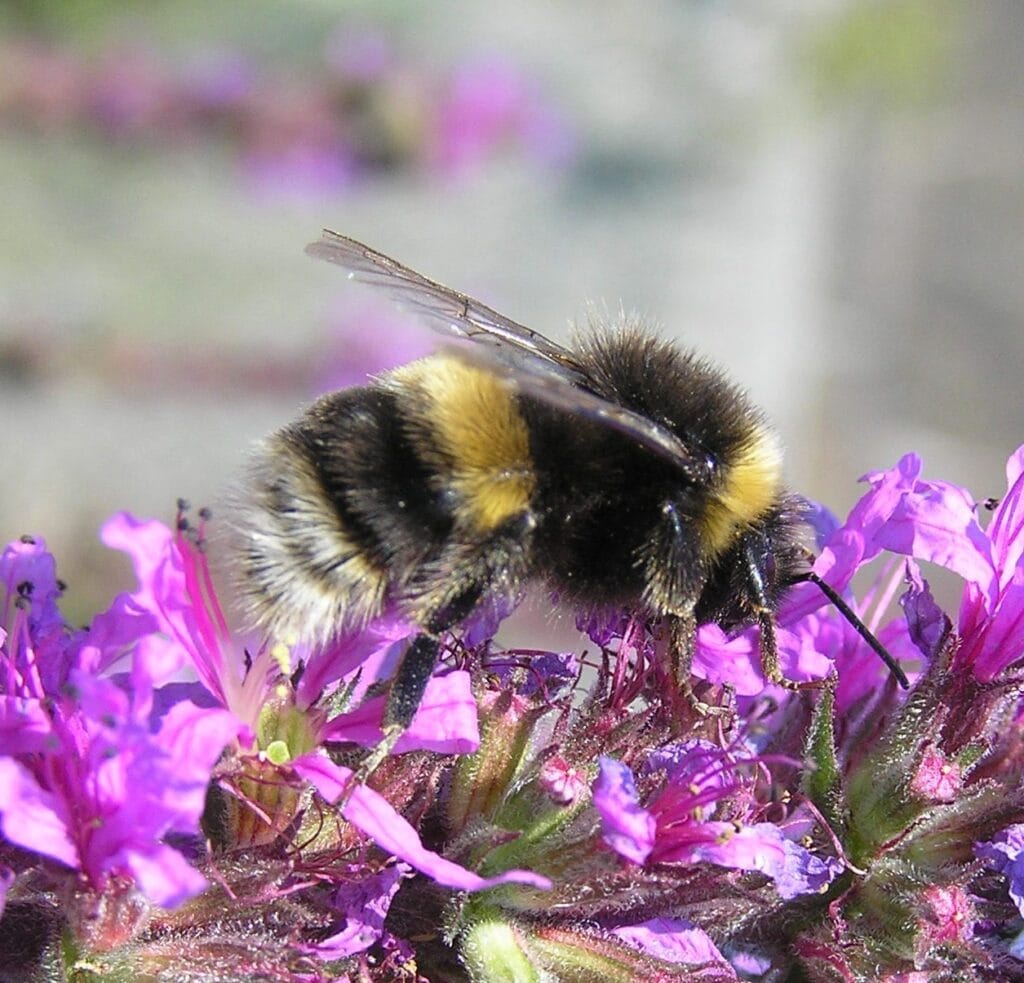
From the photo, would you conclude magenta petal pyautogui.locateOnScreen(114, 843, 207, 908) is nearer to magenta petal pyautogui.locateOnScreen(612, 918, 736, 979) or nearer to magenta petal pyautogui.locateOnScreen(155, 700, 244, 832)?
magenta petal pyautogui.locateOnScreen(155, 700, 244, 832)

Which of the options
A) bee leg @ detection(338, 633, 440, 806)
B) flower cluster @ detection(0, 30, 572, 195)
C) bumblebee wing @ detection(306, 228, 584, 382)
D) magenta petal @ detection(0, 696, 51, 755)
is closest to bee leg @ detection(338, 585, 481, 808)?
bee leg @ detection(338, 633, 440, 806)

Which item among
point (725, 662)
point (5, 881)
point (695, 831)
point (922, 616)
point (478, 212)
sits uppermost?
point (478, 212)

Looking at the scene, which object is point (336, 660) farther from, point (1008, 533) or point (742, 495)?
point (1008, 533)

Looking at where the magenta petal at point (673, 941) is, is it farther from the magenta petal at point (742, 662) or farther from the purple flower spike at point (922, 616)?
the purple flower spike at point (922, 616)

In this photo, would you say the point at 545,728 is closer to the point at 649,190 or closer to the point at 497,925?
the point at 497,925

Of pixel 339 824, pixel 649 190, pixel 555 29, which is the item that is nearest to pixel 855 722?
pixel 339 824

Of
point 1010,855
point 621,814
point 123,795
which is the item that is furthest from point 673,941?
point 123,795
